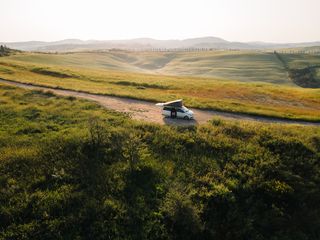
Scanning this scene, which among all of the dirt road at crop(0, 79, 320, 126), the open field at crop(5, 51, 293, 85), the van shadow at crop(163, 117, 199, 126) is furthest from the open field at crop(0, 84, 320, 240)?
the open field at crop(5, 51, 293, 85)

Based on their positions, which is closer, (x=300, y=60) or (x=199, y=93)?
(x=199, y=93)

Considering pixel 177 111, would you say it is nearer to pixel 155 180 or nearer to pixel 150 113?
pixel 150 113

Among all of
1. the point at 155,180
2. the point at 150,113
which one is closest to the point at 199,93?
the point at 150,113

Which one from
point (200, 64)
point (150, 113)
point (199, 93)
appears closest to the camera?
point (150, 113)

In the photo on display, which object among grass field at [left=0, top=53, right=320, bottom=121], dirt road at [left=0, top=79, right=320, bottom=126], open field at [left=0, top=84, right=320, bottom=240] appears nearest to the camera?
open field at [left=0, top=84, right=320, bottom=240]

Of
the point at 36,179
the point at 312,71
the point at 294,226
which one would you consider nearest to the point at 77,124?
the point at 36,179

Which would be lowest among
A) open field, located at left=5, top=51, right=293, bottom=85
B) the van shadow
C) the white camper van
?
open field, located at left=5, top=51, right=293, bottom=85

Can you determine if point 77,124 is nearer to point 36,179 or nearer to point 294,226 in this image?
point 36,179

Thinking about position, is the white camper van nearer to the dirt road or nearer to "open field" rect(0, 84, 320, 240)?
the dirt road

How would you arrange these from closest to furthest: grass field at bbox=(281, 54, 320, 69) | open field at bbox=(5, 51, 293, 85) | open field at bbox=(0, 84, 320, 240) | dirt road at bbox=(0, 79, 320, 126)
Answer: open field at bbox=(0, 84, 320, 240), dirt road at bbox=(0, 79, 320, 126), open field at bbox=(5, 51, 293, 85), grass field at bbox=(281, 54, 320, 69)
